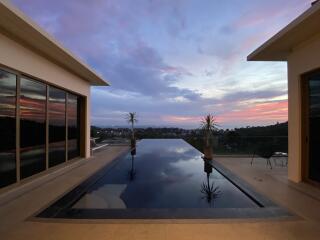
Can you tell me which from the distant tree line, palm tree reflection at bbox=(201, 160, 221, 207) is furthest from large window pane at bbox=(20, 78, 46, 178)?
the distant tree line

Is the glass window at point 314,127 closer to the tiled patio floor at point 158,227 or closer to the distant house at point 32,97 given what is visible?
the tiled patio floor at point 158,227

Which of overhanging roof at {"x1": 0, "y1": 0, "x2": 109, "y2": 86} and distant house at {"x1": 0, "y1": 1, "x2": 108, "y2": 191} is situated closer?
overhanging roof at {"x1": 0, "y1": 0, "x2": 109, "y2": 86}

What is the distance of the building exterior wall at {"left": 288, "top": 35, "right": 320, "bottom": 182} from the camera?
6012 millimetres

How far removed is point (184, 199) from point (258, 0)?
5959mm

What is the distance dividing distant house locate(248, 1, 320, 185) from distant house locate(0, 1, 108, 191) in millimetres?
4464

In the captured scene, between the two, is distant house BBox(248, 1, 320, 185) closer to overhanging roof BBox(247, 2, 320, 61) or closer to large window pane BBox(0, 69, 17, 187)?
overhanging roof BBox(247, 2, 320, 61)

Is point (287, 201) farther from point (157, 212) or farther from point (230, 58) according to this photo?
point (230, 58)

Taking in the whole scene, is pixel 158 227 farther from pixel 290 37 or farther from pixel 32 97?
pixel 32 97

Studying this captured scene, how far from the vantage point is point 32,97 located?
22.1 ft

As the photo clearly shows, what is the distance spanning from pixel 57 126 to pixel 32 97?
6.39 ft

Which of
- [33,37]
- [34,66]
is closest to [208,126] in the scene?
[34,66]

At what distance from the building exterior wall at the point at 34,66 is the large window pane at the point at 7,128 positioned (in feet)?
0.87

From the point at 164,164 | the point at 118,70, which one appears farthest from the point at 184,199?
the point at 118,70

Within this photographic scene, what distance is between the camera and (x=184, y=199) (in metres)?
5.33
